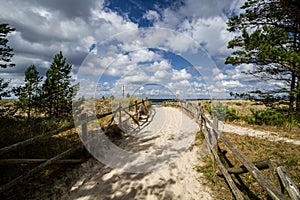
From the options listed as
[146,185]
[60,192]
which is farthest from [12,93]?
[146,185]

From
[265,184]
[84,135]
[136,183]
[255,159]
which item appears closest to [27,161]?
[84,135]

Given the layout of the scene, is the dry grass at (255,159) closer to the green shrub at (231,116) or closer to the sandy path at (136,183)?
the sandy path at (136,183)

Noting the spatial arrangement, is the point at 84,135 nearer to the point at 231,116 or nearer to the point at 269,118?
the point at 269,118

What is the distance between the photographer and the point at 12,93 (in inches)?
375

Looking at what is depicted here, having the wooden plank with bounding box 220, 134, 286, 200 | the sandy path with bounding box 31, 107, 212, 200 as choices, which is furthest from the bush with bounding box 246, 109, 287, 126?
the wooden plank with bounding box 220, 134, 286, 200

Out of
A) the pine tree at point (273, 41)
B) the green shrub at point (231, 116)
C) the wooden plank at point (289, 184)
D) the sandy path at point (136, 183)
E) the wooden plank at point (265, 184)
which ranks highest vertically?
the pine tree at point (273, 41)

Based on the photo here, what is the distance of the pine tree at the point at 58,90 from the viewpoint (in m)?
16.4

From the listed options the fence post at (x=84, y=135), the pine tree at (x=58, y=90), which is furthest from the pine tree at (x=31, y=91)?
the fence post at (x=84, y=135)

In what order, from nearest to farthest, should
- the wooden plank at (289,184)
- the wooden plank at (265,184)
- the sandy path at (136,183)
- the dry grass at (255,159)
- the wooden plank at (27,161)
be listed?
the wooden plank at (289,184) < the wooden plank at (265,184) < the wooden plank at (27,161) < the sandy path at (136,183) < the dry grass at (255,159)

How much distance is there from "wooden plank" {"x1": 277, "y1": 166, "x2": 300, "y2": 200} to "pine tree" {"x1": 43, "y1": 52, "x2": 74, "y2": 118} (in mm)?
16950

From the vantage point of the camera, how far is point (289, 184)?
2168mm

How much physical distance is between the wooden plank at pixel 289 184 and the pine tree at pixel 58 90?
55.6 ft

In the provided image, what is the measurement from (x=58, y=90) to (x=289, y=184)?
19.5m

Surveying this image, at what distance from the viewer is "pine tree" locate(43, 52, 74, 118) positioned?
1642 centimetres
